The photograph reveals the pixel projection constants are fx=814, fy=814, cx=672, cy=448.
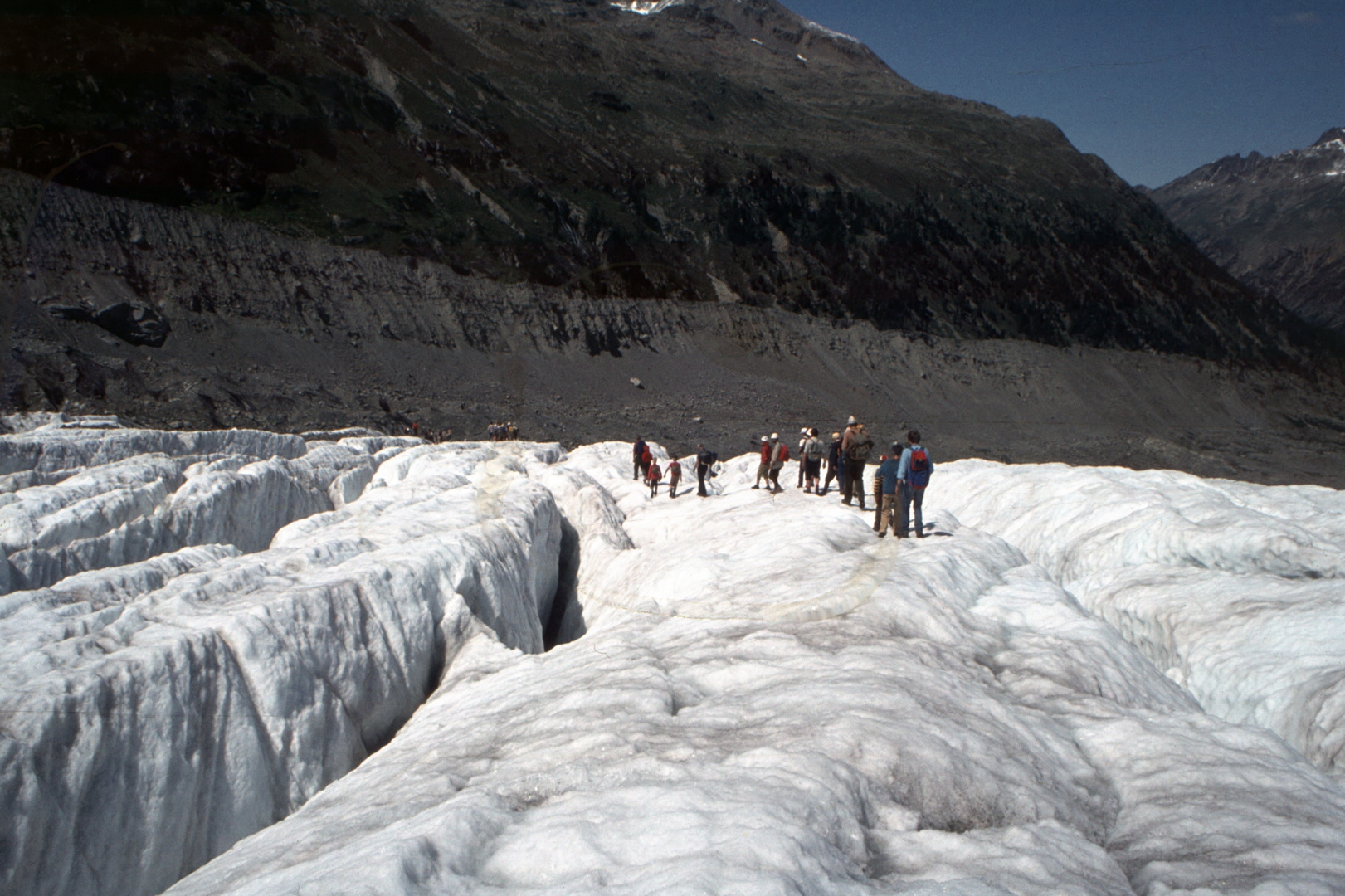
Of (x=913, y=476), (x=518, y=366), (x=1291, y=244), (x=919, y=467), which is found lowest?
(x=913, y=476)

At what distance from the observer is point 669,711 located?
217 inches

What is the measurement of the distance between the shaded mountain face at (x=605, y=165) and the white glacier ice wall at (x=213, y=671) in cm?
3884

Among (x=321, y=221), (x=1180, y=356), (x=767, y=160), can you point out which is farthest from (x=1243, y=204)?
(x=321, y=221)

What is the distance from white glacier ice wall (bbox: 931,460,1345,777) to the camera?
805cm

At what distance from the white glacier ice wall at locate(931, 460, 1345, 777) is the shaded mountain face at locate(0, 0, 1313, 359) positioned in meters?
41.3

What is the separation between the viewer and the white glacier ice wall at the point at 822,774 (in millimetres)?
3705

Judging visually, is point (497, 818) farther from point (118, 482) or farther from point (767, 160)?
point (767, 160)

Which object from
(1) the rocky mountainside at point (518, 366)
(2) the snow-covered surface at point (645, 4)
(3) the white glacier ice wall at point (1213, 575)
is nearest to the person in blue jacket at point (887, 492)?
(3) the white glacier ice wall at point (1213, 575)

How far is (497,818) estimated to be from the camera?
402 cm

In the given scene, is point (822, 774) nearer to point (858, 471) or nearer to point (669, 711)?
point (669, 711)

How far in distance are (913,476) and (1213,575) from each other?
4.46 meters

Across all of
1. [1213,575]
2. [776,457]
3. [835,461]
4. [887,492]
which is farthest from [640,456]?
[1213,575]

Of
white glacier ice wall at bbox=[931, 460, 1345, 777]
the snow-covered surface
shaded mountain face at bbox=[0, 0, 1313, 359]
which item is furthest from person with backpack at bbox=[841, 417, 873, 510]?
the snow-covered surface

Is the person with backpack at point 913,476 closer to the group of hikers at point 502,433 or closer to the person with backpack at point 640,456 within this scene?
the person with backpack at point 640,456
